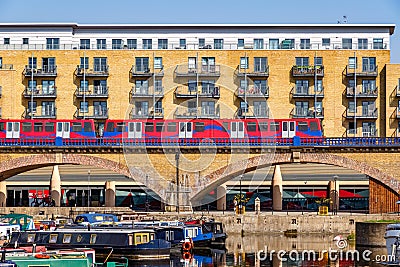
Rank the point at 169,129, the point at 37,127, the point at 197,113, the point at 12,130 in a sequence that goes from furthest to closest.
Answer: the point at 197,113, the point at 37,127, the point at 12,130, the point at 169,129

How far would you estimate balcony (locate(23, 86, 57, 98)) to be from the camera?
391ft

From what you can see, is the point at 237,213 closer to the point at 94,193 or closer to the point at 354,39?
the point at 94,193

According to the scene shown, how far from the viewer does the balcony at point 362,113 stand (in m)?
118

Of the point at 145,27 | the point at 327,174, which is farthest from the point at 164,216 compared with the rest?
the point at 145,27

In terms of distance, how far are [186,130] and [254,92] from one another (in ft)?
64.5

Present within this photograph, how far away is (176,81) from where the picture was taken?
119250 mm

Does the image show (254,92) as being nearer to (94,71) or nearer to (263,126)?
(263,126)

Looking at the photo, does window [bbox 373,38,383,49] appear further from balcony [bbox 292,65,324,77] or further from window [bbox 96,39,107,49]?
window [bbox 96,39,107,49]

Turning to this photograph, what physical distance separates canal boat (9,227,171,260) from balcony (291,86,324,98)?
2114 inches

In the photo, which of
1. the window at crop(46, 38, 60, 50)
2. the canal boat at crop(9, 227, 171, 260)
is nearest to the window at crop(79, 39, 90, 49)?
the window at crop(46, 38, 60, 50)

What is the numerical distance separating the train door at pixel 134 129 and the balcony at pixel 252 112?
725 inches

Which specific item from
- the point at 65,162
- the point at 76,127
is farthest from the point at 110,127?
the point at 65,162

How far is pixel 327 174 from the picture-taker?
4476 inches

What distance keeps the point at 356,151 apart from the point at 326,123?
Answer: 24383 mm
